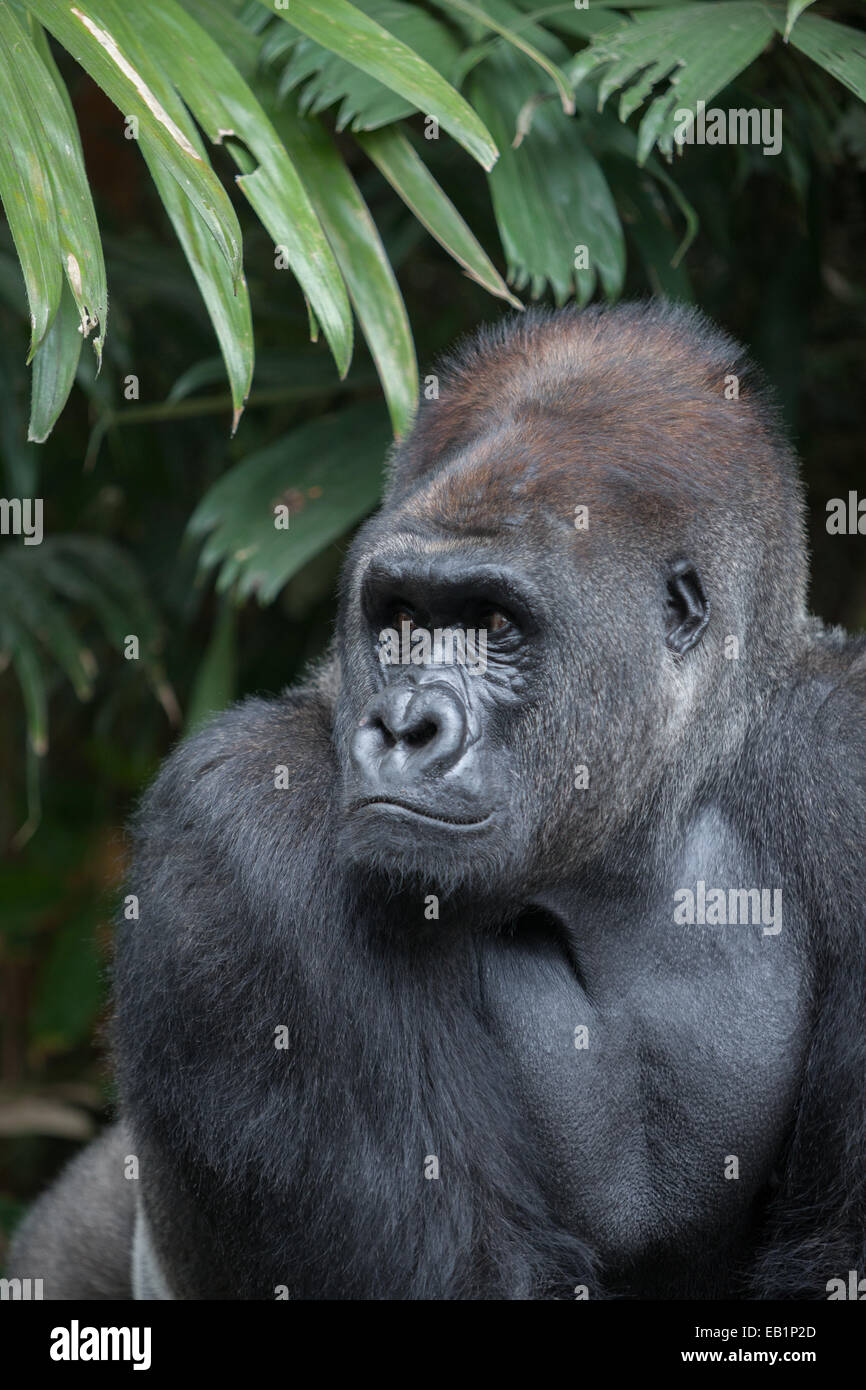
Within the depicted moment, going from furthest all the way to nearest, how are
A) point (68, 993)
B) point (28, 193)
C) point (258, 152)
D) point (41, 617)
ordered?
point (68, 993), point (41, 617), point (258, 152), point (28, 193)

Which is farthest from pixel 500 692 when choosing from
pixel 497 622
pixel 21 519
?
pixel 21 519

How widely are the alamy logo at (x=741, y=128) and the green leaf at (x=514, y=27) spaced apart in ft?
1.64

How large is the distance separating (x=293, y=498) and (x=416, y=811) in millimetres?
1805

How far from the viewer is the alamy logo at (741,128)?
370 centimetres

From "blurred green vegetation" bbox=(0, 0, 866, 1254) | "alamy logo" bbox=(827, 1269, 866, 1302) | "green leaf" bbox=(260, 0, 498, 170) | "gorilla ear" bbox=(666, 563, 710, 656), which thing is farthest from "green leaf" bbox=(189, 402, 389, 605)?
"alamy logo" bbox=(827, 1269, 866, 1302)

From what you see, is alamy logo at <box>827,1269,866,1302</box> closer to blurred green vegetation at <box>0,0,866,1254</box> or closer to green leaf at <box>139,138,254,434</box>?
blurred green vegetation at <box>0,0,866,1254</box>

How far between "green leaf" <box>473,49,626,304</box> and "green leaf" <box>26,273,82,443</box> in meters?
1.01

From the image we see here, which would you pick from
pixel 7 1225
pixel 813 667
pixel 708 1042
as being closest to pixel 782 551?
pixel 813 667

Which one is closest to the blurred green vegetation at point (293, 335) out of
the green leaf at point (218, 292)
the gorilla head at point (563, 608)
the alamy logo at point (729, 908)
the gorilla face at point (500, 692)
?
the green leaf at point (218, 292)

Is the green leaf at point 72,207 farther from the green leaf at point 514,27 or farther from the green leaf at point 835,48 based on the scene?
the green leaf at point 835,48

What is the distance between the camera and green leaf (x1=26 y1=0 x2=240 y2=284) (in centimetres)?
255

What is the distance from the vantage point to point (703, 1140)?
2.67 m

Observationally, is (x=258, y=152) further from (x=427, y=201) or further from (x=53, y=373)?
(x=53, y=373)

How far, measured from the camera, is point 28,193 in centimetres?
256
